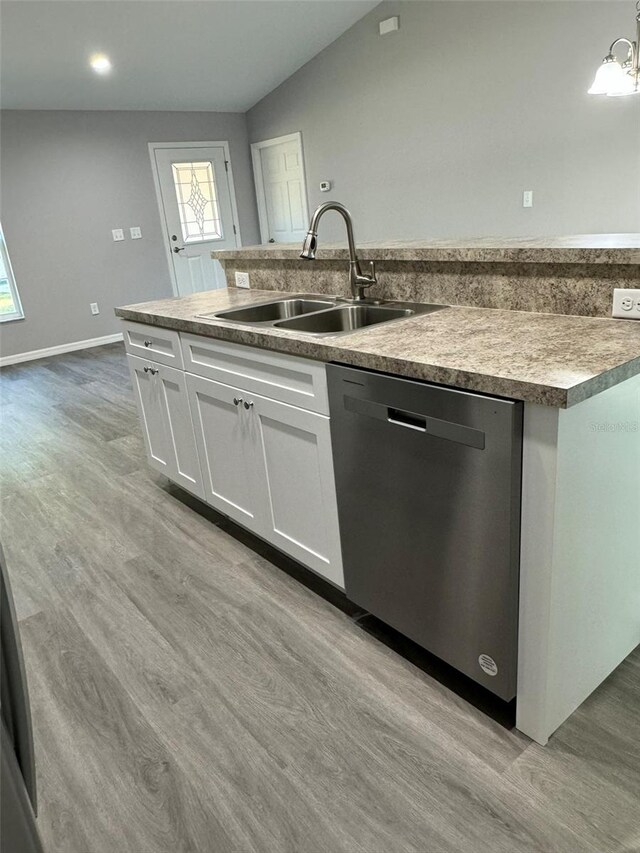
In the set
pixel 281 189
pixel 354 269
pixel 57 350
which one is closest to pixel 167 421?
pixel 354 269

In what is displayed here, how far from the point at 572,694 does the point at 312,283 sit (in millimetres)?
1761

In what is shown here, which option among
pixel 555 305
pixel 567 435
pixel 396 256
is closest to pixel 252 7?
pixel 396 256

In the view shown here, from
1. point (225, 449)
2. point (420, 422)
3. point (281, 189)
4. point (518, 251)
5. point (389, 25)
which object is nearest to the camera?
point (420, 422)

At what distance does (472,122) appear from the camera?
5043mm

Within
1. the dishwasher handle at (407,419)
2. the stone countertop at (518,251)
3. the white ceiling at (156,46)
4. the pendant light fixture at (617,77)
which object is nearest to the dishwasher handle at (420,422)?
the dishwasher handle at (407,419)

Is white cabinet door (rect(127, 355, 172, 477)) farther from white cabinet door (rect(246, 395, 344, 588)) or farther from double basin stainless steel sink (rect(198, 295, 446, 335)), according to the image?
white cabinet door (rect(246, 395, 344, 588))

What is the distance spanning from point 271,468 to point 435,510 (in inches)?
29.5

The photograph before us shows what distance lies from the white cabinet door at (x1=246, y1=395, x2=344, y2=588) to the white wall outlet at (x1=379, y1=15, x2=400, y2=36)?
484 centimetres

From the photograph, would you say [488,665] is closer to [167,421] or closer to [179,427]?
[179,427]

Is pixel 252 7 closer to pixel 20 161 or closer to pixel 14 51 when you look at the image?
pixel 14 51

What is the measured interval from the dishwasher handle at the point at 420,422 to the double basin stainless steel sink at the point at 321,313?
1.25 feet

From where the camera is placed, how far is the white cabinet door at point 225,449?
216cm

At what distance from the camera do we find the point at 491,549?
4.43ft

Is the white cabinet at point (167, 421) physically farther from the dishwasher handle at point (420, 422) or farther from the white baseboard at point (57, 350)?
the white baseboard at point (57, 350)
